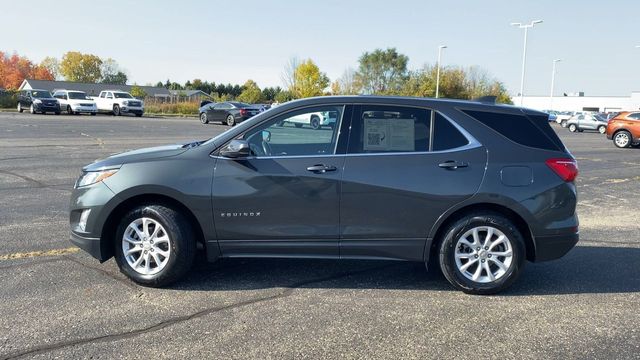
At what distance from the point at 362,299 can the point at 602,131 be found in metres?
43.5

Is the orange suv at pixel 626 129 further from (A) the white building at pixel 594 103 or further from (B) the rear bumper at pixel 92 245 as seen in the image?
(A) the white building at pixel 594 103

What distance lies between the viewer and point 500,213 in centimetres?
456

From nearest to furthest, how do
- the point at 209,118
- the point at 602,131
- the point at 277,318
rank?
the point at 277,318 < the point at 209,118 < the point at 602,131

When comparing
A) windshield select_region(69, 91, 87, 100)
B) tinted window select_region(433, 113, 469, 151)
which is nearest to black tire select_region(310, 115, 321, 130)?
tinted window select_region(433, 113, 469, 151)

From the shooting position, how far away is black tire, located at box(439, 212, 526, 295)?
176 inches

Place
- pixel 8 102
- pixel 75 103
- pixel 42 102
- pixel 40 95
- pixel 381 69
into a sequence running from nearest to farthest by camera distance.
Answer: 1. pixel 42 102
2. pixel 75 103
3. pixel 40 95
4. pixel 8 102
5. pixel 381 69

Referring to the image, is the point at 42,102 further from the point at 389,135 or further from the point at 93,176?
the point at 389,135

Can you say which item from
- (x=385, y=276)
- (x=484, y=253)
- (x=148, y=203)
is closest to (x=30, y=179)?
(x=148, y=203)

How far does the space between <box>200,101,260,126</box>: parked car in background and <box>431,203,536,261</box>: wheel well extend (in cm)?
2862

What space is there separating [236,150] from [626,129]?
22.7 meters

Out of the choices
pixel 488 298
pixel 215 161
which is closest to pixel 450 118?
pixel 488 298

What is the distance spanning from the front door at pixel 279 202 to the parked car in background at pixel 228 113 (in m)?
28.4

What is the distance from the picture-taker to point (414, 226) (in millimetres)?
4492

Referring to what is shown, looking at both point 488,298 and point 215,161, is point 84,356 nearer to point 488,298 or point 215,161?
point 215,161
